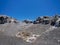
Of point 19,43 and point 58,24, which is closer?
point 19,43

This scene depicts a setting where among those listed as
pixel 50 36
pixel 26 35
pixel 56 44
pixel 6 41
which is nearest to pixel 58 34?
pixel 50 36

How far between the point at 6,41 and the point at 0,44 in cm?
102

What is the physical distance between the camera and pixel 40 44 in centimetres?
2370

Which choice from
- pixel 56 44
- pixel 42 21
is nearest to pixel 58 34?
pixel 56 44

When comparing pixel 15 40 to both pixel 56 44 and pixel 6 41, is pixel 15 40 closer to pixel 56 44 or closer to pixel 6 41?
pixel 6 41

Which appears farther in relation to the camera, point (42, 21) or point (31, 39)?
point (42, 21)

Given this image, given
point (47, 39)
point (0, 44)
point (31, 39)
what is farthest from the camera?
point (31, 39)

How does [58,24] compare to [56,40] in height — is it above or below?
above

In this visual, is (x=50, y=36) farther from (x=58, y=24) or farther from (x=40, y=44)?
(x=58, y=24)

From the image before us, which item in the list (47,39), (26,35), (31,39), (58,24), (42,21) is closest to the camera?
(47,39)

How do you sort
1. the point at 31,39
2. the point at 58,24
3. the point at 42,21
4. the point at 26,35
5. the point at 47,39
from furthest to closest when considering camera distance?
1. the point at 42,21
2. the point at 58,24
3. the point at 26,35
4. the point at 31,39
5. the point at 47,39

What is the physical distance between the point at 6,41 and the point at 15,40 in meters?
1.45

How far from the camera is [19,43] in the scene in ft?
77.1

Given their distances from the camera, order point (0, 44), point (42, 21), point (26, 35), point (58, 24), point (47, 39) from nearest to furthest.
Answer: point (0, 44) → point (47, 39) → point (26, 35) → point (58, 24) → point (42, 21)
